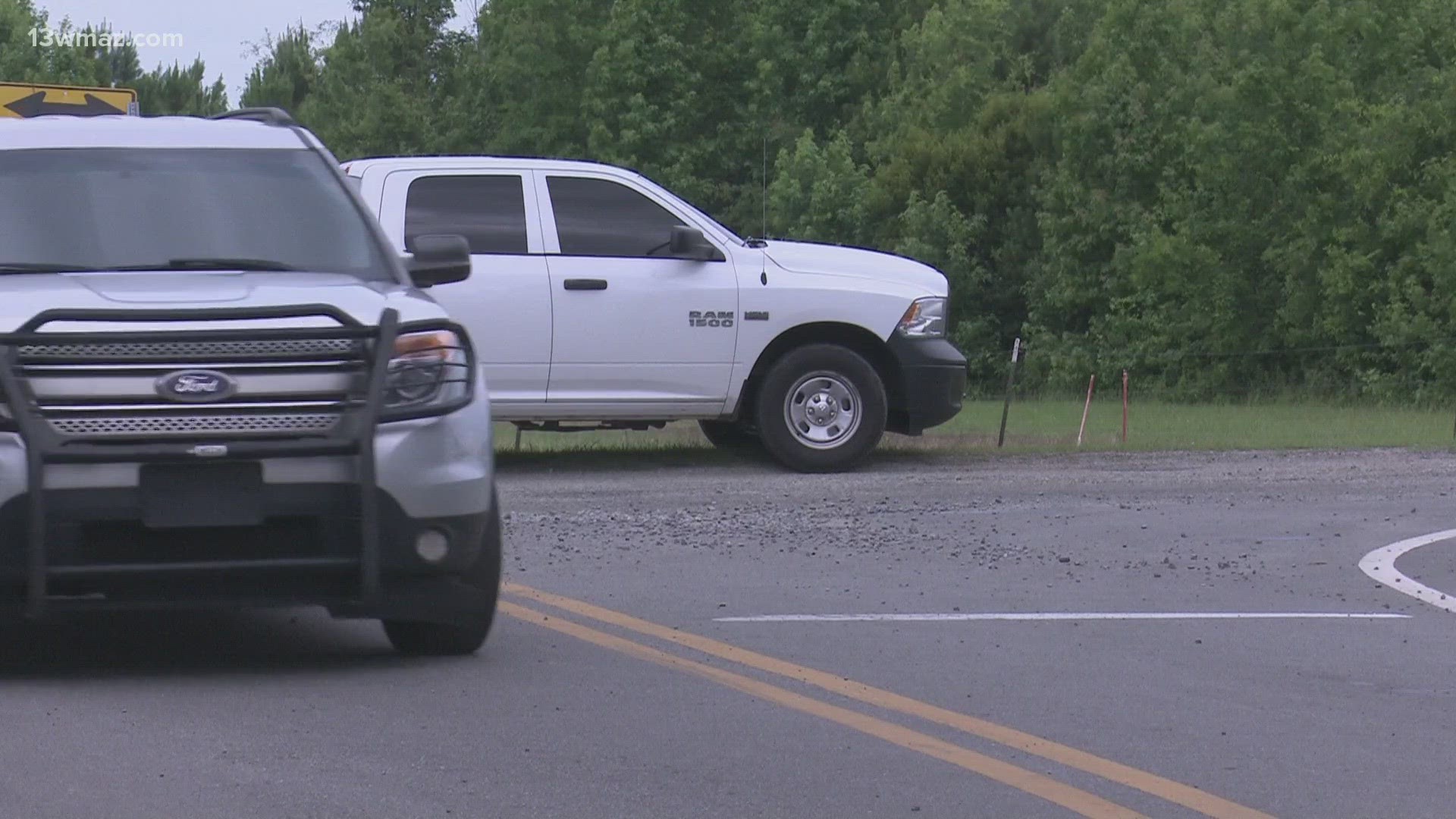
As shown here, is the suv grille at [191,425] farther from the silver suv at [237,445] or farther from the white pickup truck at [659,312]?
the white pickup truck at [659,312]

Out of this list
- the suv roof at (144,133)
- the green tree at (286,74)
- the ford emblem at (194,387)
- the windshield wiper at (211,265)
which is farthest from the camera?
the green tree at (286,74)

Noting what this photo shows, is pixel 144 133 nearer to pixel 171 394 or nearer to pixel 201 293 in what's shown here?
pixel 201 293

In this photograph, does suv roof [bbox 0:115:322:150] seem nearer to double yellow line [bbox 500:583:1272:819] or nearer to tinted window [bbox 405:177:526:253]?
double yellow line [bbox 500:583:1272:819]

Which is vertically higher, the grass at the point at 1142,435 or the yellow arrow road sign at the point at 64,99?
the yellow arrow road sign at the point at 64,99

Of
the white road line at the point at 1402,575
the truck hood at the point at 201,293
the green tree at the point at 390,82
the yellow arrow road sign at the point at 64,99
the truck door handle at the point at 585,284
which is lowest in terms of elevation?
the white road line at the point at 1402,575

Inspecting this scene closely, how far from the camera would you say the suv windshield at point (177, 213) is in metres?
7.23

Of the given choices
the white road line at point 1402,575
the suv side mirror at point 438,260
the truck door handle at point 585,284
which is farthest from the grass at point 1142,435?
the suv side mirror at point 438,260

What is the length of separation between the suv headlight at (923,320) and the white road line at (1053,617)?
20.0 ft

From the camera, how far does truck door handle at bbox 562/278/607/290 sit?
1380 cm

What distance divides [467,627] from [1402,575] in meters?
4.64

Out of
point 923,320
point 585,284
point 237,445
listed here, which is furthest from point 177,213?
point 923,320

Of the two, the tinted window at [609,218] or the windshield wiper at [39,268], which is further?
the tinted window at [609,218]

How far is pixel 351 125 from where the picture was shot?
2763 inches

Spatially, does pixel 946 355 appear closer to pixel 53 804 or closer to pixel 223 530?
pixel 223 530
